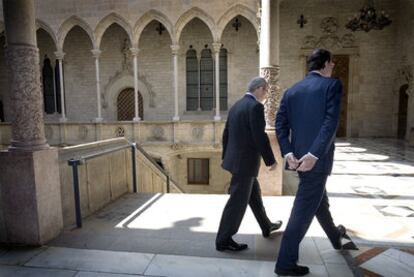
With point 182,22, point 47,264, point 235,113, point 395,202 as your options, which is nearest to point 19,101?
point 47,264

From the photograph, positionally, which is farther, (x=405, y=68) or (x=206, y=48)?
(x=206, y=48)

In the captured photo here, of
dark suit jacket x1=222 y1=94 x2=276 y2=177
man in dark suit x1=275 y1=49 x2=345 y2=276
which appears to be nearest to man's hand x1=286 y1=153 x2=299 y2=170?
man in dark suit x1=275 y1=49 x2=345 y2=276

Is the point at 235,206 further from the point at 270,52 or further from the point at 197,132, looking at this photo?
the point at 197,132

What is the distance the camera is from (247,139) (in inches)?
109

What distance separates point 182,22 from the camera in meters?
12.3

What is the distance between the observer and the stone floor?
→ 101 inches

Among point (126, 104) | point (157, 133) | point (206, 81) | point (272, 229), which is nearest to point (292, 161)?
point (272, 229)

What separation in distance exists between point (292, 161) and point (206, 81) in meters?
12.5

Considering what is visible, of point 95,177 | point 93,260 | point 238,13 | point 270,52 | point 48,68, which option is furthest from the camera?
point 48,68

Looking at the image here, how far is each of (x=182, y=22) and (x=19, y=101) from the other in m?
10.2

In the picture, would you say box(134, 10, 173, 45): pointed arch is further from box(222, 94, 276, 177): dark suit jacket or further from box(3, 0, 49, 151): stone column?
box(222, 94, 276, 177): dark suit jacket

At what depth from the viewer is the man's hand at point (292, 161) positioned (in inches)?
93.0

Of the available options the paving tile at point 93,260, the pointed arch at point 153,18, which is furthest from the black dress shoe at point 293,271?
the pointed arch at point 153,18

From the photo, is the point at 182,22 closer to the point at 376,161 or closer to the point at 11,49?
the point at 376,161
